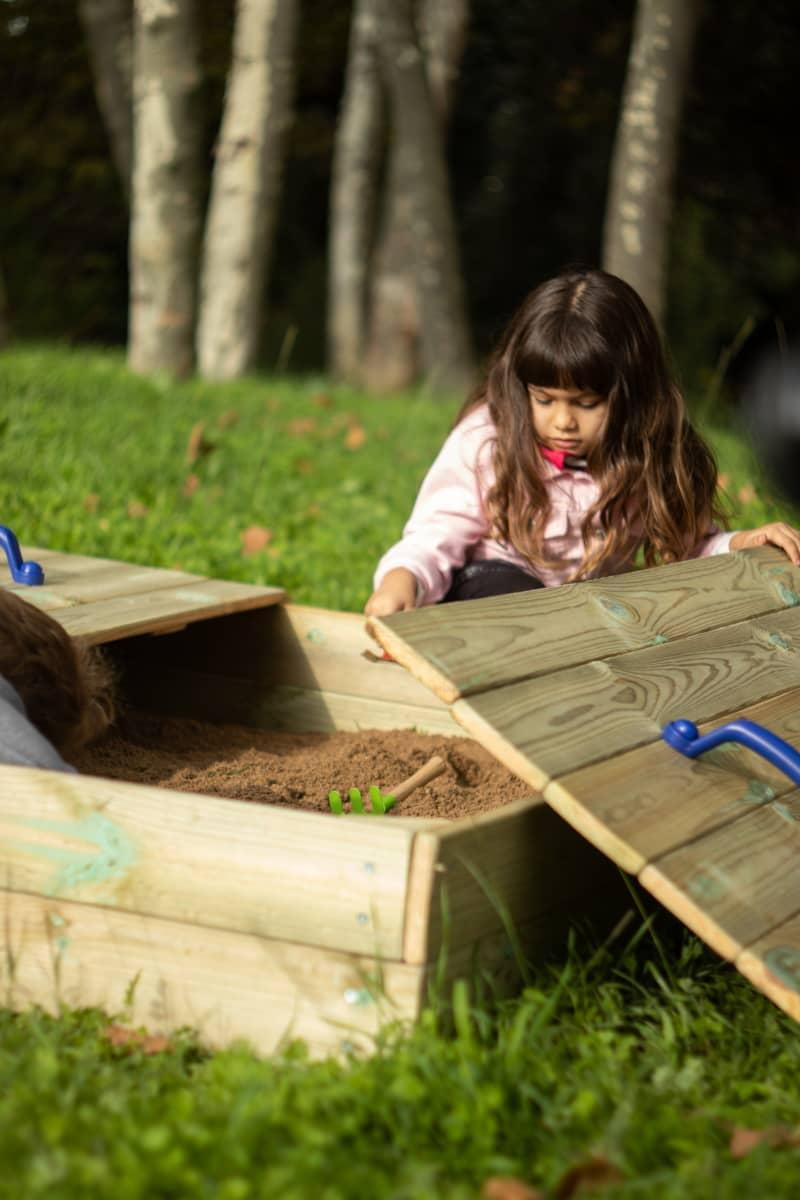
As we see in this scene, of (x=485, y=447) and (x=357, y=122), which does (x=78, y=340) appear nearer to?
(x=357, y=122)

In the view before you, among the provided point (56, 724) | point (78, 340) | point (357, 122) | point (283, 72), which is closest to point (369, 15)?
point (357, 122)

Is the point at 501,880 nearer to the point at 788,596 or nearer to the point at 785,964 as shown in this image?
the point at 785,964

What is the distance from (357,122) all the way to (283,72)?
111 inches

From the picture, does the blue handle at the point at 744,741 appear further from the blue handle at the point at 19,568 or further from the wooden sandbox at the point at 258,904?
the blue handle at the point at 19,568

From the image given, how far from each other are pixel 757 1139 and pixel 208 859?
82 centimetres

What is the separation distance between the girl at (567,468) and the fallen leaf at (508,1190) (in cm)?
169

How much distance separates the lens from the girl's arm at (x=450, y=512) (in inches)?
132

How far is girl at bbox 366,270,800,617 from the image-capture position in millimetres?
3256

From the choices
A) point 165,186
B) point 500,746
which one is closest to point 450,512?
point 500,746

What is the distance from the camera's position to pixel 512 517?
11.1ft

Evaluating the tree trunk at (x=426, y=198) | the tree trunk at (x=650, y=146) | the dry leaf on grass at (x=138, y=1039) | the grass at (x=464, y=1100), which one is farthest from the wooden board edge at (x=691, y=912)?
the tree trunk at (x=426, y=198)

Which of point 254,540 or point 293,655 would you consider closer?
point 293,655

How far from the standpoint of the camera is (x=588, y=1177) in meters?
1.66

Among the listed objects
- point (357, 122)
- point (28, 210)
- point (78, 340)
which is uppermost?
point (357, 122)
